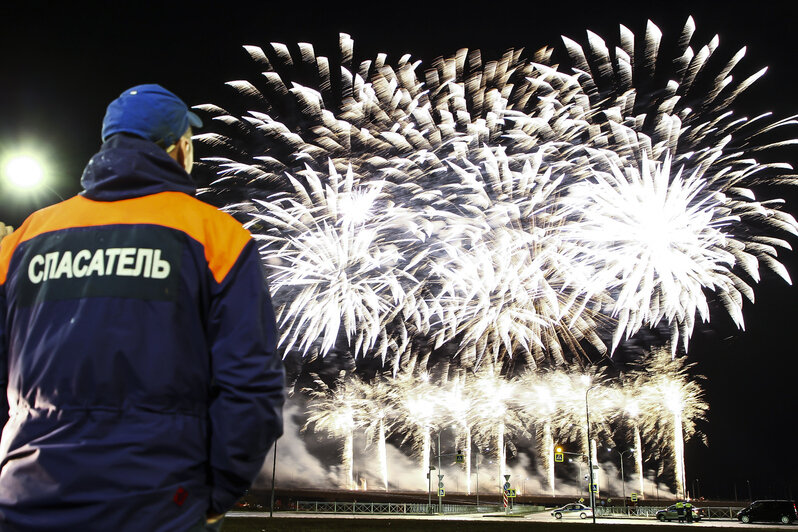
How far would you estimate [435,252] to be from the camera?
32.0m

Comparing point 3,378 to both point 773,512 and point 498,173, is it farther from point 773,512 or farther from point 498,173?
point 773,512

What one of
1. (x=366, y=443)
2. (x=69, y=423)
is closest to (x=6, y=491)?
(x=69, y=423)

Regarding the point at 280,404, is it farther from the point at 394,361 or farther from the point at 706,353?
the point at 706,353

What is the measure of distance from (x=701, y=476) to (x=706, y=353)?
64.5 feet

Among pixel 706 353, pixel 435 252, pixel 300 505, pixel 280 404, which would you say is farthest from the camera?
pixel 706 353

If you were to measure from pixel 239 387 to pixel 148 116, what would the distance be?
2.79ft

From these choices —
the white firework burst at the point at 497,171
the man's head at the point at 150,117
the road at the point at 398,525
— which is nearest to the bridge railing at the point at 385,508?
the road at the point at 398,525

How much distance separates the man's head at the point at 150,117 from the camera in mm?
1961

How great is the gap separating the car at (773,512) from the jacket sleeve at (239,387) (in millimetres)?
47936

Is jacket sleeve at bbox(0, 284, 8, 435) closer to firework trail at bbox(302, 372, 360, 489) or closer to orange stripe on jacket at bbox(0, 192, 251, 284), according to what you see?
orange stripe on jacket at bbox(0, 192, 251, 284)

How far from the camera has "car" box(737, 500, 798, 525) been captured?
41.9 m

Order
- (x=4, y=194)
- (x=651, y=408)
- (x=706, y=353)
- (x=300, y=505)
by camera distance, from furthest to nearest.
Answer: (x=706, y=353) < (x=651, y=408) < (x=300, y=505) < (x=4, y=194)

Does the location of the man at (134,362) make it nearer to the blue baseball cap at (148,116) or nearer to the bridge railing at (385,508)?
the blue baseball cap at (148,116)

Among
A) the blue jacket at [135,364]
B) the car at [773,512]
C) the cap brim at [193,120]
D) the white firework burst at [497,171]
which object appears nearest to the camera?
the blue jacket at [135,364]
